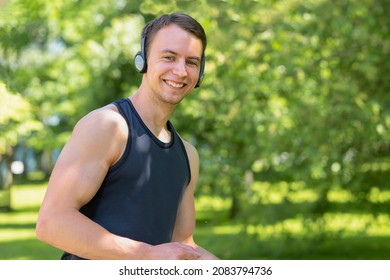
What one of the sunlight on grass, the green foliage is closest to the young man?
the green foliage

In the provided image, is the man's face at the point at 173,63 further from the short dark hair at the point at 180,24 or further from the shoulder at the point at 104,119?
the shoulder at the point at 104,119

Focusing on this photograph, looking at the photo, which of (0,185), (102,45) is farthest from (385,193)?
(0,185)

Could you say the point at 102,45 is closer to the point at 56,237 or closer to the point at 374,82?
the point at 374,82

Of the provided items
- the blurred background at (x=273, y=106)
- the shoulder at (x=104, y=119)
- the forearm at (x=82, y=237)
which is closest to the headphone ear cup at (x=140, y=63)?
the shoulder at (x=104, y=119)

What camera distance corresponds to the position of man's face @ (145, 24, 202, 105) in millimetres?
2320

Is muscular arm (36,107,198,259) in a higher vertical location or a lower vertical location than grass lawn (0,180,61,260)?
higher

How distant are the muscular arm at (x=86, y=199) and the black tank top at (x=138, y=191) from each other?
5cm

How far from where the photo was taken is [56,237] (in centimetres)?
216

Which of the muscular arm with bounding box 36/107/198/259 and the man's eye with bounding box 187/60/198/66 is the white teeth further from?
the muscular arm with bounding box 36/107/198/259

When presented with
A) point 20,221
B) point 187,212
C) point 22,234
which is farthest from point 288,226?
point 20,221

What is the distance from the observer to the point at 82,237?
2150 mm

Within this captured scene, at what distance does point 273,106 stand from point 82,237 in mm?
7299

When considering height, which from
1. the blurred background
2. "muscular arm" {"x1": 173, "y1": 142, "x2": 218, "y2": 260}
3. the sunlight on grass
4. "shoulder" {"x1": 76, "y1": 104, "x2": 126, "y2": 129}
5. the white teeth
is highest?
the white teeth

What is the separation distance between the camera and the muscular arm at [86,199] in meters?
2.15
